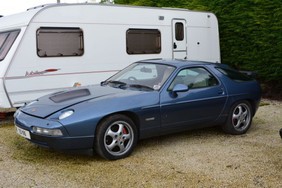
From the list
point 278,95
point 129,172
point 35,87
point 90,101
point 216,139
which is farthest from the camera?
point 278,95

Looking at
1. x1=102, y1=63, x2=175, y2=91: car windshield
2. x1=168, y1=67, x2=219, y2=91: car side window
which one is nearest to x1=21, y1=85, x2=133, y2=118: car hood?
x1=102, y1=63, x2=175, y2=91: car windshield

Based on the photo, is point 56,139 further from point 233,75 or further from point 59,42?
point 59,42

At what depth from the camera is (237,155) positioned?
18.2ft

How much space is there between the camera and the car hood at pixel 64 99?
5301mm

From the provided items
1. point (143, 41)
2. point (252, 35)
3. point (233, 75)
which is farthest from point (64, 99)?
point (252, 35)

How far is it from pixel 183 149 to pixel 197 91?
0.97 metres

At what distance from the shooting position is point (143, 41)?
9.87 m

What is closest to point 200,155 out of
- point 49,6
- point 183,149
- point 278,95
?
point 183,149

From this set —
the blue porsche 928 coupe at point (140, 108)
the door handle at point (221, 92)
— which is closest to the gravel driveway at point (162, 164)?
the blue porsche 928 coupe at point (140, 108)

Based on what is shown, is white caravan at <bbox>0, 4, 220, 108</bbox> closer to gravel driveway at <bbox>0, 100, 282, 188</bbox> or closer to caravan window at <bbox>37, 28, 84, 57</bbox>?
caravan window at <bbox>37, 28, 84, 57</bbox>

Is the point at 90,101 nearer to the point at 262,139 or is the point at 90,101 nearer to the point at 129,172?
the point at 129,172

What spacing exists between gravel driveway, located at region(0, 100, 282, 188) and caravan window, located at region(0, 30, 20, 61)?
2007mm

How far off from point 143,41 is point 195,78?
375cm

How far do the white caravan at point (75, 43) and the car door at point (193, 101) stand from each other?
325 centimetres
